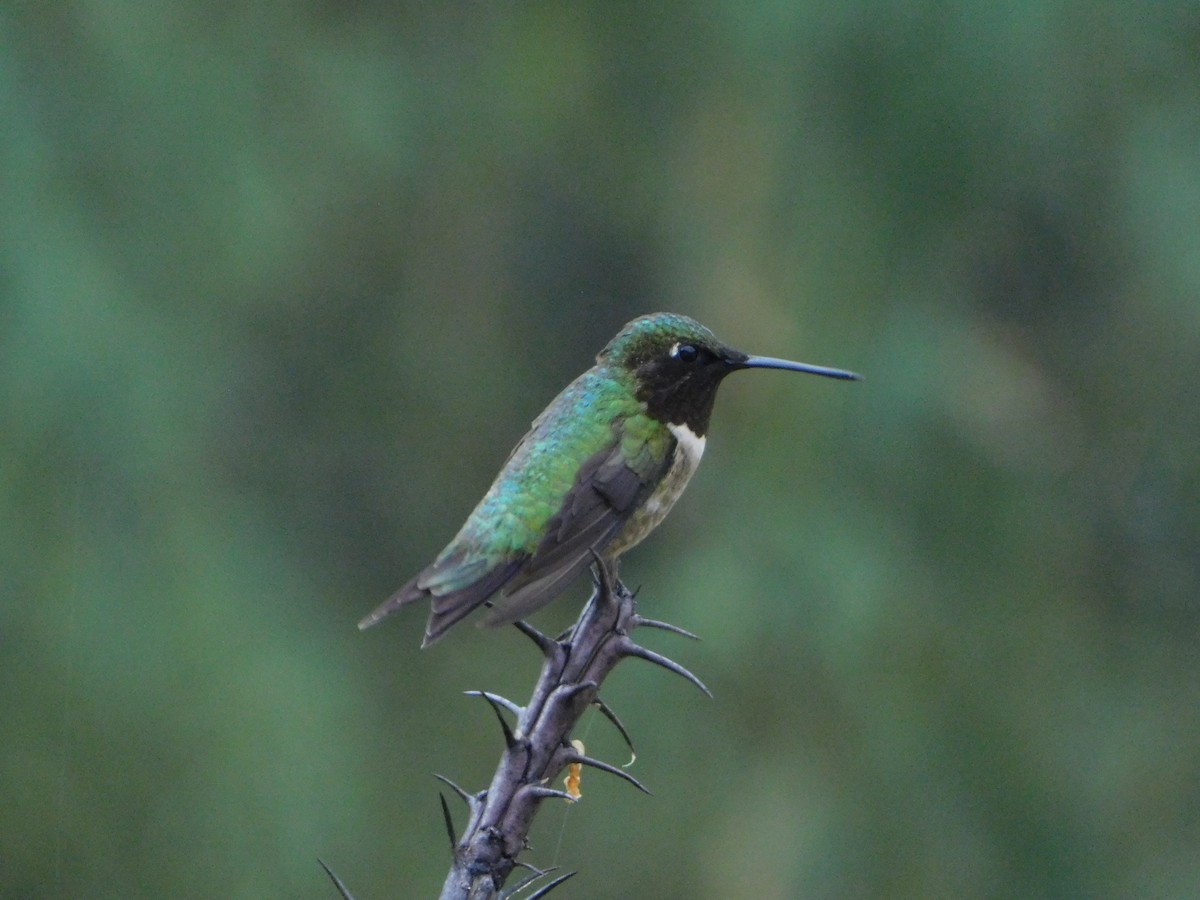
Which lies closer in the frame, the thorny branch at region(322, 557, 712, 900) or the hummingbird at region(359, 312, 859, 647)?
the thorny branch at region(322, 557, 712, 900)

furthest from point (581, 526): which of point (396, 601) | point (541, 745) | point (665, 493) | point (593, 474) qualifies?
point (541, 745)

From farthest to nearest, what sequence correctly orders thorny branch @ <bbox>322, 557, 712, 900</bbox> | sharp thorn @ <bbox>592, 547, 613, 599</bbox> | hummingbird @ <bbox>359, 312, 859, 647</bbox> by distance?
hummingbird @ <bbox>359, 312, 859, 647</bbox>, sharp thorn @ <bbox>592, 547, 613, 599</bbox>, thorny branch @ <bbox>322, 557, 712, 900</bbox>

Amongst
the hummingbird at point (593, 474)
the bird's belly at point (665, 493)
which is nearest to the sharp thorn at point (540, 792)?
the hummingbird at point (593, 474)

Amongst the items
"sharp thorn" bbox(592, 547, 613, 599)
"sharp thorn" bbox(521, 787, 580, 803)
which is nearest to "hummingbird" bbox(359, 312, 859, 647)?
"sharp thorn" bbox(592, 547, 613, 599)

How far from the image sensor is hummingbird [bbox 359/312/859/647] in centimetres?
225

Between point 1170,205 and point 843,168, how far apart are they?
144 cm

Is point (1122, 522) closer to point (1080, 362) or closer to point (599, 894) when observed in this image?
point (1080, 362)

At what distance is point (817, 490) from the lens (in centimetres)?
604

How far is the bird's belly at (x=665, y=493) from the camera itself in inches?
103

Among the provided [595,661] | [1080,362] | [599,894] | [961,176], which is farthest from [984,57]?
[595,661]

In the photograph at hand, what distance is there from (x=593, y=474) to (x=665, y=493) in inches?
6.3

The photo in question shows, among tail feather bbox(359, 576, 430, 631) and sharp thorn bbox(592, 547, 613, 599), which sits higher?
sharp thorn bbox(592, 547, 613, 599)

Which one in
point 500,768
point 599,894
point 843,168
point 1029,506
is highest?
point 843,168

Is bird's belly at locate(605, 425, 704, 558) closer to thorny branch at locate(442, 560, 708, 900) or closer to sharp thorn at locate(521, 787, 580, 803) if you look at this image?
thorny branch at locate(442, 560, 708, 900)
